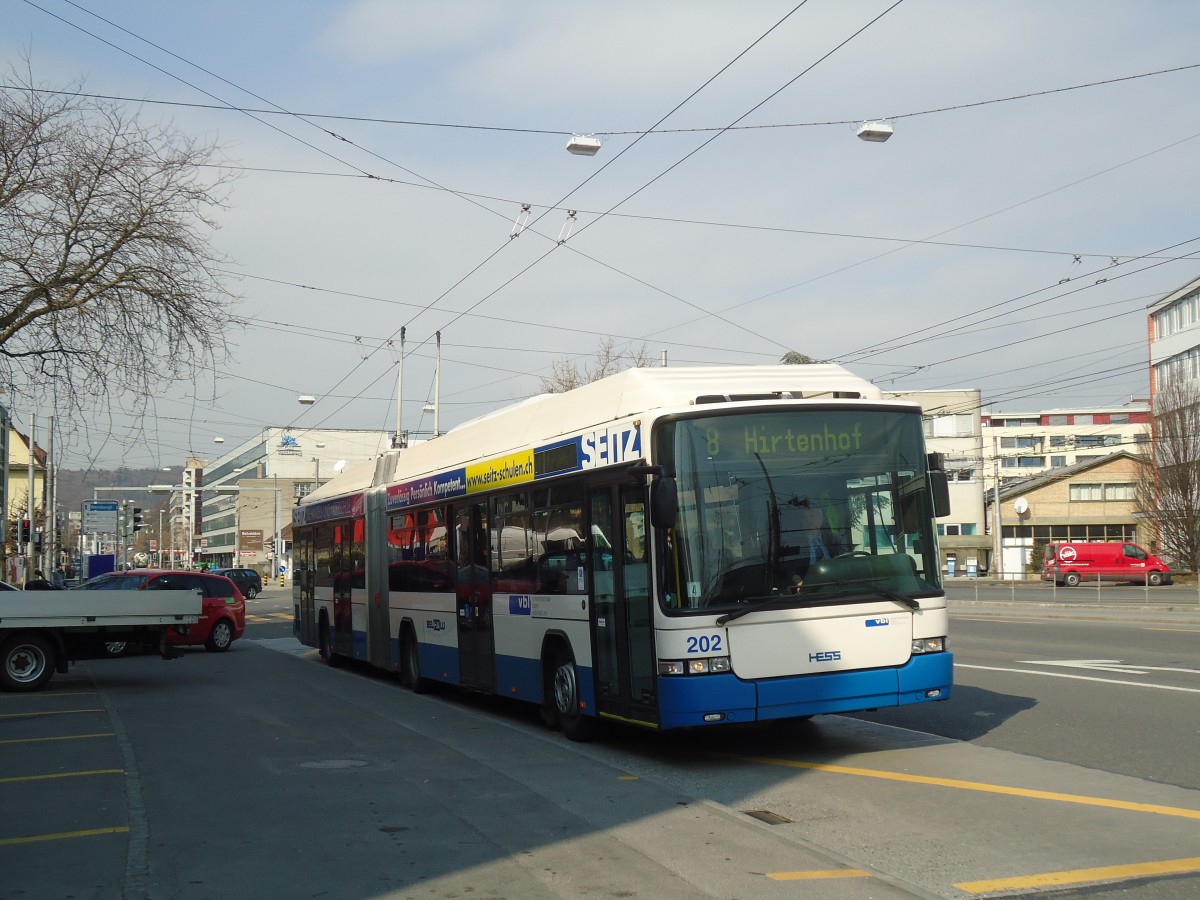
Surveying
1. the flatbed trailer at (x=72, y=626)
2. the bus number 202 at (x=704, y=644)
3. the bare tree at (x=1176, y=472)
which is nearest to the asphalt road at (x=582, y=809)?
the bus number 202 at (x=704, y=644)

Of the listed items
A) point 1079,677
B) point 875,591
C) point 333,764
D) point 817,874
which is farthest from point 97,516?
point 817,874

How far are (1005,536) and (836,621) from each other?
76271 millimetres

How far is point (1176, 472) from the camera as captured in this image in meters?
50.6

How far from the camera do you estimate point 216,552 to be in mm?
155125

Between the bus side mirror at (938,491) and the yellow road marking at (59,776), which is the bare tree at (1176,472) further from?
the yellow road marking at (59,776)

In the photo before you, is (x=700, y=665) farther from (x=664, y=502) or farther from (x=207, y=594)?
(x=207, y=594)

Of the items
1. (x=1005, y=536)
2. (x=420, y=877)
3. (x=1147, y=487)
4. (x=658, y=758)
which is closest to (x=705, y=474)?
(x=658, y=758)

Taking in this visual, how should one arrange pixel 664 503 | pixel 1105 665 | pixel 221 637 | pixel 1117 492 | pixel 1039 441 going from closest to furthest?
pixel 664 503 < pixel 1105 665 < pixel 221 637 < pixel 1117 492 < pixel 1039 441

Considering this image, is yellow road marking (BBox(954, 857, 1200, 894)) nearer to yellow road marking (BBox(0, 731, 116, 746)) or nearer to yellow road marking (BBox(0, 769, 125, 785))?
yellow road marking (BBox(0, 769, 125, 785))

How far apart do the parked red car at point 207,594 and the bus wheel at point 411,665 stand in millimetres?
10029

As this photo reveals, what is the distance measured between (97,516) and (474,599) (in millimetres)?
69684

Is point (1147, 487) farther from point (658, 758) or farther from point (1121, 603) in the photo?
point (658, 758)

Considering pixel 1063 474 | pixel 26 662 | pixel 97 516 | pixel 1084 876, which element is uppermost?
pixel 97 516

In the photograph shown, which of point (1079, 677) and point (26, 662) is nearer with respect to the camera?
point (1079, 677)
